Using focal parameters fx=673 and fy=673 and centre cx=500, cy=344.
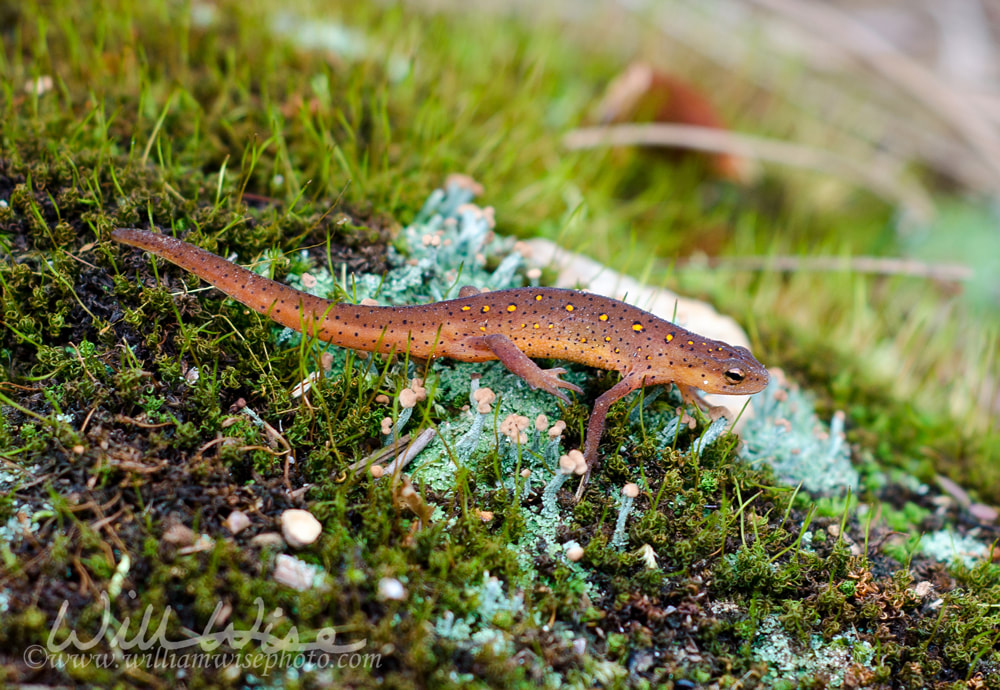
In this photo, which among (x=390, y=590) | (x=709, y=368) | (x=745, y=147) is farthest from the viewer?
(x=745, y=147)

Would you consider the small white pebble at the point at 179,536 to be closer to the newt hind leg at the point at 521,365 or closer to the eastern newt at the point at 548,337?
the eastern newt at the point at 548,337

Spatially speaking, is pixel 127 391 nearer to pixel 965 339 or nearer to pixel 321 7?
pixel 321 7

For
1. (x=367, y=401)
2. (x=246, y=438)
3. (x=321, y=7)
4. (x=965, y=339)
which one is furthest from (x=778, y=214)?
(x=246, y=438)

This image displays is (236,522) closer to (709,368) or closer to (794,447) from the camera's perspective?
(709,368)

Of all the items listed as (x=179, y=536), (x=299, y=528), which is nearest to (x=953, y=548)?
(x=299, y=528)

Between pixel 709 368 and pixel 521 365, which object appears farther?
pixel 709 368
